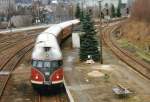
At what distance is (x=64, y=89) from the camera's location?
30906 millimetres

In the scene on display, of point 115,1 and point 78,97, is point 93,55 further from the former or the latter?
point 115,1

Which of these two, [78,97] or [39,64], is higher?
[39,64]

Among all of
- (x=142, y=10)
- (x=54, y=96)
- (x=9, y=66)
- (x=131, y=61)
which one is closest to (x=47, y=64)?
(x=54, y=96)

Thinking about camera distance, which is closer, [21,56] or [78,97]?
[78,97]

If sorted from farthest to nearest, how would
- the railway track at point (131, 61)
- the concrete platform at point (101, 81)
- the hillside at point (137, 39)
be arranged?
1. the hillside at point (137, 39)
2. the railway track at point (131, 61)
3. the concrete platform at point (101, 81)

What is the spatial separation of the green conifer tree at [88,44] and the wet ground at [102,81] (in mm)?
1027

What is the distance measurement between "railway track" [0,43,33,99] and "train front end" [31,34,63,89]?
304 cm

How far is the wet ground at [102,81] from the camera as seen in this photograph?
1097 inches

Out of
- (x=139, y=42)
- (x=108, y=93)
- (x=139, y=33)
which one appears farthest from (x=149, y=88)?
(x=139, y=33)

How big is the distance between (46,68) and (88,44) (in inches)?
587

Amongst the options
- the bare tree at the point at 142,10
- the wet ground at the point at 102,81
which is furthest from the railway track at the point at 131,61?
the bare tree at the point at 142,10

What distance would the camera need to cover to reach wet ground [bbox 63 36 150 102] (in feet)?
91.5

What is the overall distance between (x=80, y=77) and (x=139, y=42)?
73.3 feet

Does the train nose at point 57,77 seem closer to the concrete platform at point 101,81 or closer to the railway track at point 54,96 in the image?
the railway track at point 54,96
